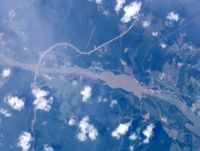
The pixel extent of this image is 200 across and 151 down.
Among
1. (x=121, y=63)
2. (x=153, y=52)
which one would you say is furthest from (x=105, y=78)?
(x=153, y=52)

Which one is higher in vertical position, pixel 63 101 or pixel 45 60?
pixel 45 60

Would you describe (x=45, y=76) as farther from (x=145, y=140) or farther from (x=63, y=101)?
(x=145, y=140)

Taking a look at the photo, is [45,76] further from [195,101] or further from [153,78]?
[195,101]

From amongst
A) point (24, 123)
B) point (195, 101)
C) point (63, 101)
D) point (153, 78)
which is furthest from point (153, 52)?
point (24, 123)

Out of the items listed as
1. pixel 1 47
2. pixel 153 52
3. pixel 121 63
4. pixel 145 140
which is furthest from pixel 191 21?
pixel 1 47

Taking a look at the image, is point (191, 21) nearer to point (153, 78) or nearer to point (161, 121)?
point (153, 78)

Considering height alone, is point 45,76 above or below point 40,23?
below

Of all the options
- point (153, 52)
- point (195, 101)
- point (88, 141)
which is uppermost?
point (153, 52)
